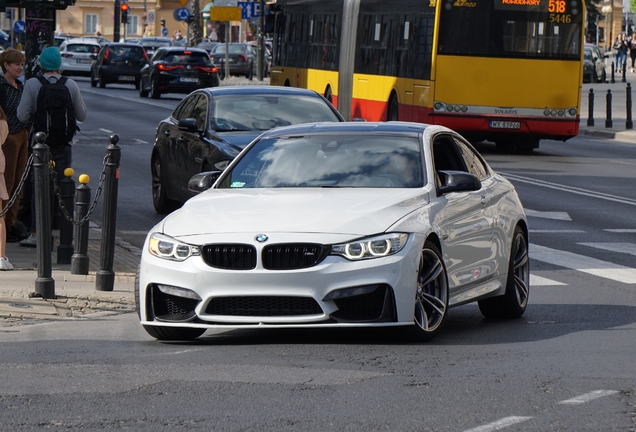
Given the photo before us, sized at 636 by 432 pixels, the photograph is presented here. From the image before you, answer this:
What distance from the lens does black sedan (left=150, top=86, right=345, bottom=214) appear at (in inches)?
603

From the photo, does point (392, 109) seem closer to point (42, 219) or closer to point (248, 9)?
point (42, 219)

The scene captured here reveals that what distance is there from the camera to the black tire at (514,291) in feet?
33.5

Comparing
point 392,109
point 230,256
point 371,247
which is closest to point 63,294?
point 230,256

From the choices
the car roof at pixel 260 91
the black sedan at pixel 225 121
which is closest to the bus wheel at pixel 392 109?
the black sedan at pixel 225 121

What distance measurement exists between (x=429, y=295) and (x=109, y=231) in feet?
11.0

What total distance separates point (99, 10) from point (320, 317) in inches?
4810

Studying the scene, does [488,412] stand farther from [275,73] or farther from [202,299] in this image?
[275,73]

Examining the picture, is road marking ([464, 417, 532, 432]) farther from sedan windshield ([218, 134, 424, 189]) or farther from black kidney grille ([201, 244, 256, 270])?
sedan windshield ([218, 134, 424, 189])

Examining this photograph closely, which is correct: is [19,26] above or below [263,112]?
above

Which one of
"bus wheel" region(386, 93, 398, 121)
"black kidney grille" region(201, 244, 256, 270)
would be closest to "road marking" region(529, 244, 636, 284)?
"black kidney grille" region(201, 244, 256, 270)

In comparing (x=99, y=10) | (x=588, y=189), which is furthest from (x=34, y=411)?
(x=99, y=10)

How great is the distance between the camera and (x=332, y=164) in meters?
9.59

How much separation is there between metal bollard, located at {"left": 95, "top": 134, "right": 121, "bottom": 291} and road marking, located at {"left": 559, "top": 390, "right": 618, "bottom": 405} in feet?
16.4

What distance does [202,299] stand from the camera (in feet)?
27.9
